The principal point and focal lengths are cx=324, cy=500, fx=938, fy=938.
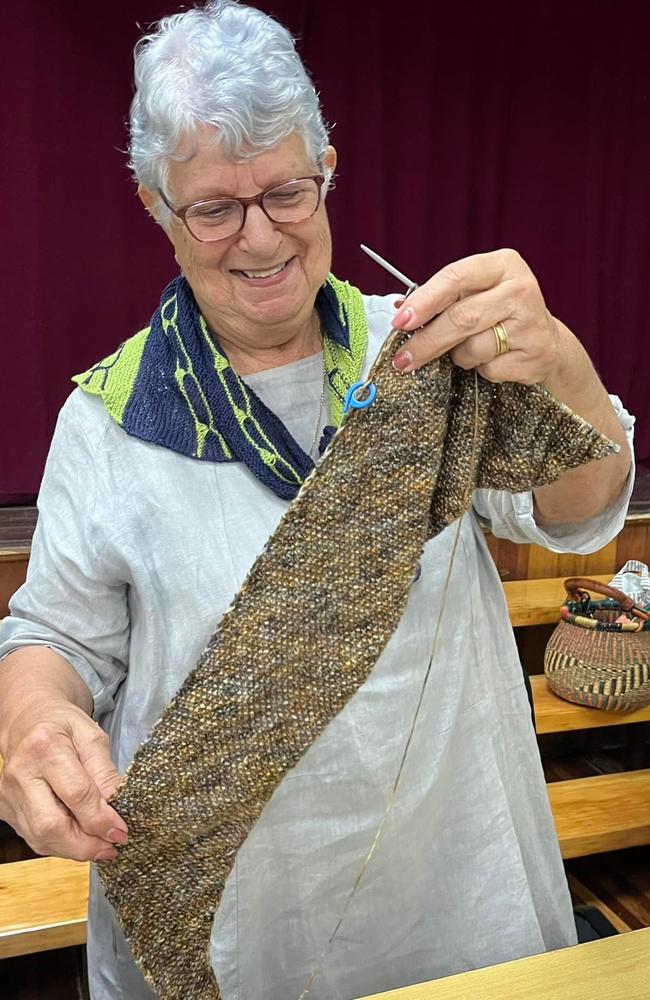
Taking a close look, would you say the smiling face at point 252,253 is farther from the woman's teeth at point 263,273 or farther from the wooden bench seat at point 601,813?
the wooden bench seat at point 601,813

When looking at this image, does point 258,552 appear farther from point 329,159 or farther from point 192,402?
point 329,159

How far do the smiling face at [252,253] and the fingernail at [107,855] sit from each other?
Answer: 0.55 metres

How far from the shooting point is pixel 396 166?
11.4ft

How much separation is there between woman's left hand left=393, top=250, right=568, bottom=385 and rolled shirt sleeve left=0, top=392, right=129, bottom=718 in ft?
1.21

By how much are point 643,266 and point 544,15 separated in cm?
107

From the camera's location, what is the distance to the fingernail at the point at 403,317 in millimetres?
820

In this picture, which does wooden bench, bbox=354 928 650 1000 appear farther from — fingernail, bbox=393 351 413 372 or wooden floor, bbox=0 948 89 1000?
wooden floor, bbox=0 948 89 1000

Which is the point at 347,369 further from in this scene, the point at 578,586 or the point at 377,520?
the point at 578,586

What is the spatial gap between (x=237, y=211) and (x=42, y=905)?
1368 mm

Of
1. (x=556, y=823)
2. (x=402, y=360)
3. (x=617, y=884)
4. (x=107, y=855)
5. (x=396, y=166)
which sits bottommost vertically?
(x=617, y=884)

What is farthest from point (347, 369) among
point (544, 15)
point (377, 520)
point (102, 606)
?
point (544, 15)

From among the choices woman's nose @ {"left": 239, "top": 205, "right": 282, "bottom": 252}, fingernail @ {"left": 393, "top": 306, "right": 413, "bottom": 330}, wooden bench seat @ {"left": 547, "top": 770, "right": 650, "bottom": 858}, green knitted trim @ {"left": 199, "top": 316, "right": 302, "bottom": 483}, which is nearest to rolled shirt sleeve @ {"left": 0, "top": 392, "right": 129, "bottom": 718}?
green knitted trim @ {"left": 199, "top": 316, "right": 302, "bottom": 483}

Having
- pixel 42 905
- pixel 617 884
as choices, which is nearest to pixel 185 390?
pixel 42 905

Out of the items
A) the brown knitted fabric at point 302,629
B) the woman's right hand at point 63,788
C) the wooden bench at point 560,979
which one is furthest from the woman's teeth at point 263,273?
the wooden bench at point 560,979
